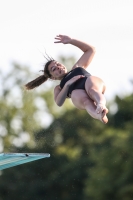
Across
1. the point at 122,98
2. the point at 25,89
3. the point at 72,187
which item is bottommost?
the point at 72,187

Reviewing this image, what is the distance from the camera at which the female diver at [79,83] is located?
12.3 metres

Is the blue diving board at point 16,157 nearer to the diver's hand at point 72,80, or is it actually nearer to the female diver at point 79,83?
the female diver at point 79,83

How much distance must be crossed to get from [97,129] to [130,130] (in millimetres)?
3362

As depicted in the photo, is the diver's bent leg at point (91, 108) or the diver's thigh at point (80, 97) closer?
the diver's bent leg at point (91, 108)

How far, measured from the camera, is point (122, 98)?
35812 millimetres

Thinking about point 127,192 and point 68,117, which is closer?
point 127,192

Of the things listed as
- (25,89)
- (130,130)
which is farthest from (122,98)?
(25,89)

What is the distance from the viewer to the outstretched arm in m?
13.2

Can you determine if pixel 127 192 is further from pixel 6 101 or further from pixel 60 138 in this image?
pixel 6 101

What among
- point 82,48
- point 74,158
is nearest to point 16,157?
point 82,48

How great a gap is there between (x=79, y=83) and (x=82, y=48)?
83 centimetres

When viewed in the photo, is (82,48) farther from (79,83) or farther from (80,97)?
(80,97)

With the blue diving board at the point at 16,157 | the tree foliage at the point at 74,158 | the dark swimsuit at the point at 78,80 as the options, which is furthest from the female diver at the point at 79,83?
the tree foliage at the point at 74,158

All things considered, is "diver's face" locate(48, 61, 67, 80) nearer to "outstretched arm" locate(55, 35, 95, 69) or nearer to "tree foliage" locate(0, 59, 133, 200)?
"outstretched arm" locate(55, 35, 95, 69)
